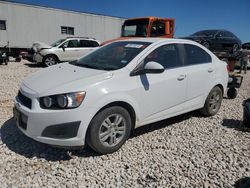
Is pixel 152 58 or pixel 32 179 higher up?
pixel 152 58

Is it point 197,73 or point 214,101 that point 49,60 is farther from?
point 197,73

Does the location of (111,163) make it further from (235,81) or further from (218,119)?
(235,81)

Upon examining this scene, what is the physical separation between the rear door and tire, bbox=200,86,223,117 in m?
0.19

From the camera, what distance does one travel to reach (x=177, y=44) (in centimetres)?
437

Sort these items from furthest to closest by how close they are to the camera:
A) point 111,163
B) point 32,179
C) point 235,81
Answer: point 235,81, point 111,163, point 32,179

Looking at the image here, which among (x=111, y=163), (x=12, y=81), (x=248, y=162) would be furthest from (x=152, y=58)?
(x=12, y=81)

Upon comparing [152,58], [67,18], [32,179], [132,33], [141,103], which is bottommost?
[32,179]

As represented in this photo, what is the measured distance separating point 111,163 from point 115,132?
425 mm

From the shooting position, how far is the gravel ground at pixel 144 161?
2877 millimetres

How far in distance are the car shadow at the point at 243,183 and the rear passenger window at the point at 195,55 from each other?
2150 millimetres

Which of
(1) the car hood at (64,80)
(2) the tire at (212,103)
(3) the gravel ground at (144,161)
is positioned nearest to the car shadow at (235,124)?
(3) the gravel ground at (144,161)

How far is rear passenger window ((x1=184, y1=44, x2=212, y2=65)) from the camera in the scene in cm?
447

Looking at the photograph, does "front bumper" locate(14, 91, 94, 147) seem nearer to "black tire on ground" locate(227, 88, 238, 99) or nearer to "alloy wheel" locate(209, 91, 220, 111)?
"alloy wheel" locate(209, 91, 220, 111)

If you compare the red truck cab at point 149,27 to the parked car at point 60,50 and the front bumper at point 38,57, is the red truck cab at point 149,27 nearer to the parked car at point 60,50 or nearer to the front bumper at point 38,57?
the parked car at point 60,50
